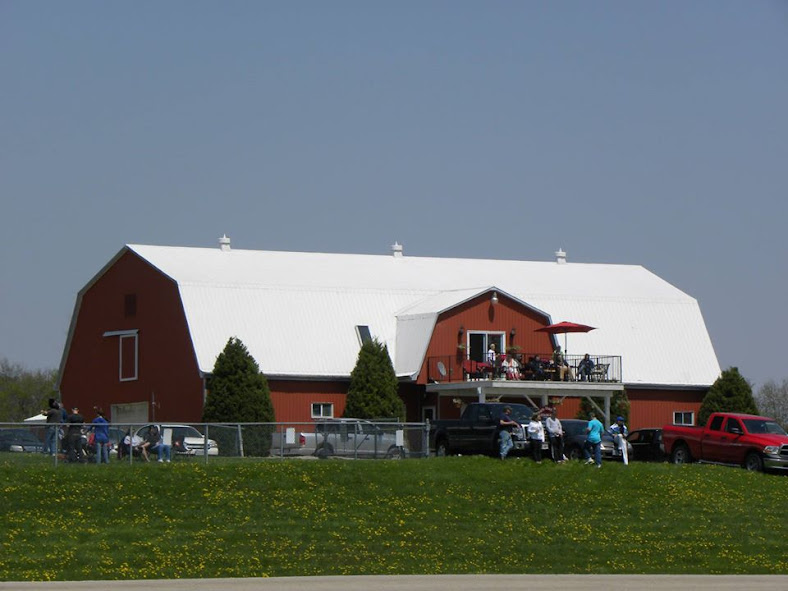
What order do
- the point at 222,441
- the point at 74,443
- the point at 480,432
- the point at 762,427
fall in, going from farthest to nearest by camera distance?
1. the point at 762,427
2. the point at 480,432
3. the point at 222,441
4. the point at 74,443

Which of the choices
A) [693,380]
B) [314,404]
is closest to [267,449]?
[314,404]

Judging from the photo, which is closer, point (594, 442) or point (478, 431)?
point (594, 442)

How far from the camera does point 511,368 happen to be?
167 feet

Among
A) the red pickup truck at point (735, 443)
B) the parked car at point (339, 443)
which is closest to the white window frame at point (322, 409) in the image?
the parked car at point (339, 443)

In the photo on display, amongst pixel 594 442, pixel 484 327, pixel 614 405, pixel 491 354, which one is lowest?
pixel 594 442

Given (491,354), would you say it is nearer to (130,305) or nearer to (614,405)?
(614,405)

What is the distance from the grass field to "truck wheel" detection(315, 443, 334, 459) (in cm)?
198

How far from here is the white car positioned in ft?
126

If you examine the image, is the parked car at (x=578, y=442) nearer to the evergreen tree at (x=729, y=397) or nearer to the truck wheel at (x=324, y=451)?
the truck wheel at (x=324, y=451)

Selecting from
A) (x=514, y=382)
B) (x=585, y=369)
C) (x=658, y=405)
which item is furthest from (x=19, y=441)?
(x=658, y=405)

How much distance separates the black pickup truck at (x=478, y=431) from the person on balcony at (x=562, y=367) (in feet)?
31.9

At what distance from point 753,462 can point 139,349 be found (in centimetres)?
2409

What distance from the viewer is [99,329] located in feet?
191

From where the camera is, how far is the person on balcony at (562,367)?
5149cm
